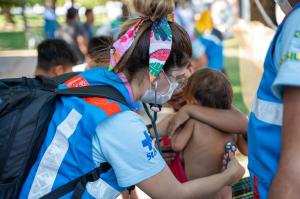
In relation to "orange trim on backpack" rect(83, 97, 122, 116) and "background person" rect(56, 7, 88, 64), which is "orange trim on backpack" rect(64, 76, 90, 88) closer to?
"orange trim on backpack" rect(83, 97, 122, 116)

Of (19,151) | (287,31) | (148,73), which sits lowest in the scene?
(19,151)

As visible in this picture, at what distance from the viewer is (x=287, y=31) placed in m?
1.26

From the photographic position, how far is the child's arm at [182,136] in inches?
100

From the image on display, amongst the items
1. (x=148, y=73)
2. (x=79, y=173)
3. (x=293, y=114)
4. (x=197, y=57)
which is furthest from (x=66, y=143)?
(x=197, y=57)

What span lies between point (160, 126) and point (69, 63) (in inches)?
63.2

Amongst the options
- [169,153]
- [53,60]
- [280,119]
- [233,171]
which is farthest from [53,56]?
[280,119]

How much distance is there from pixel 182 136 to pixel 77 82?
79 cm

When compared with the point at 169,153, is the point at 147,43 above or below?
above

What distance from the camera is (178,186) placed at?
1.86 m

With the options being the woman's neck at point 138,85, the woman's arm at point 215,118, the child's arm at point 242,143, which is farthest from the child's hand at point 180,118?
the woman's neck at point 138,85

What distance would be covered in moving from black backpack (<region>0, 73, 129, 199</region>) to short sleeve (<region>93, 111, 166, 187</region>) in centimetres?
7

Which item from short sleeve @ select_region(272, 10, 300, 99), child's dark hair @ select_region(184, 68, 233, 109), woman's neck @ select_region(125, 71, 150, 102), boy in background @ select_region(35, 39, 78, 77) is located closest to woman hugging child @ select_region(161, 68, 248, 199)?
child's dark hair @ select_region(184, 68, 233, 109)

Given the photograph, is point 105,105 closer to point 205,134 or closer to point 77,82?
point 77,82

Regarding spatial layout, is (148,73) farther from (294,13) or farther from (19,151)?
(294,13)
